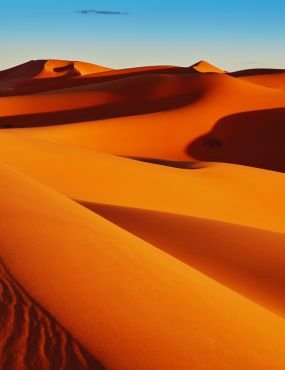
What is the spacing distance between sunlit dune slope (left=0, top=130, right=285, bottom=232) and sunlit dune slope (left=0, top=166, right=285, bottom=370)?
5.39m

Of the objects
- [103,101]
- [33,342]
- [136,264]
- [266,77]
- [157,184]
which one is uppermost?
[33,342]

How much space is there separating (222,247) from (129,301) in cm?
398

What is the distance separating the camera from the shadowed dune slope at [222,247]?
6496mm

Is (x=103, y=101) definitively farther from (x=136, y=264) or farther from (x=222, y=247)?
(x=136, y=264)

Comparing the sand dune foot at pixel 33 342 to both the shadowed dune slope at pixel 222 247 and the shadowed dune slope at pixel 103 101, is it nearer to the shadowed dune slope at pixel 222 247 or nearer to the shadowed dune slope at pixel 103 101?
the shadowed dune slope at pixel 222 247

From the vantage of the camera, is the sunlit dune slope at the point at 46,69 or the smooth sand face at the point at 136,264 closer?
the smooth sand face at the point at 136,264

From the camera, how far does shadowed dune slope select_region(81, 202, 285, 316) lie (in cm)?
650

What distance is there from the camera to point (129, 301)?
3895 mm

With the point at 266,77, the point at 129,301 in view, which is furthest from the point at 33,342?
the point at 266,77

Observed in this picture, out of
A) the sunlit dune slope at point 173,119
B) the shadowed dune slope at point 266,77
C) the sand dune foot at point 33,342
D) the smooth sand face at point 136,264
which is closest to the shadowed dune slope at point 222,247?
the smooth sand face at point 136,264

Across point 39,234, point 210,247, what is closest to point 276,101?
point 210,247

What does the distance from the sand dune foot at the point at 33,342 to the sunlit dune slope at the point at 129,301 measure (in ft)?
0.25

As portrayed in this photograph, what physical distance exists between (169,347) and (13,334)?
0.83m

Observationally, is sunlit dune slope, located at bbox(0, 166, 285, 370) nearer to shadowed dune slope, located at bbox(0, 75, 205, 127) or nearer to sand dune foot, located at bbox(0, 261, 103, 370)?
sand dune foot, located at bbox(0, 261, 103, 370)
